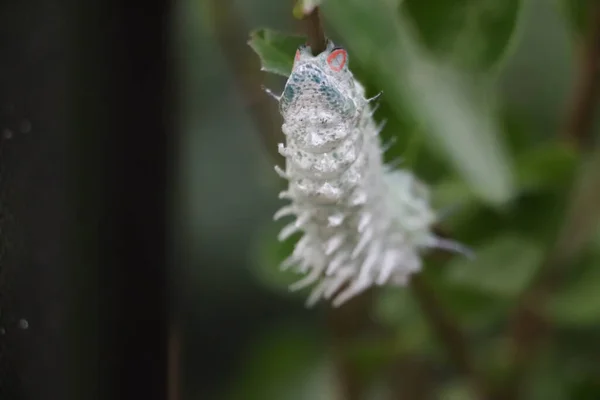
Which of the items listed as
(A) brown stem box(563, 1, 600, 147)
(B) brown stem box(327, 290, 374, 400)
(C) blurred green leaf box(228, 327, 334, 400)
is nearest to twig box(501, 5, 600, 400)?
(A) brown stem box(563, 1, 600, 147)

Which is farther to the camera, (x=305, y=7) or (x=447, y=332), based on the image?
(x=447, y=332)

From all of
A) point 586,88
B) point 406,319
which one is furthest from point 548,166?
point 406,319

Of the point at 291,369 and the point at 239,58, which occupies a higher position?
the point at 239,58

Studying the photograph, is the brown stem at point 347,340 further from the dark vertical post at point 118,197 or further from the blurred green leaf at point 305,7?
the blurred green leaf at point 305,7

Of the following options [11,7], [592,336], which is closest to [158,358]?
[11,7]

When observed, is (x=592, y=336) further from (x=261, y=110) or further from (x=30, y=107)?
(x=30, y=107)

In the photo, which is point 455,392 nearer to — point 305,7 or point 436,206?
point 436,206

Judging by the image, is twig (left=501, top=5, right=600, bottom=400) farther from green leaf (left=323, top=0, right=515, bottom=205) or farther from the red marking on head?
the red marking on head
